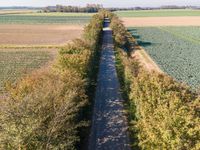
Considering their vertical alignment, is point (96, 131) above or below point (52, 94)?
below

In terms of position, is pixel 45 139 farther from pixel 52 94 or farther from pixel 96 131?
pixel 96 131

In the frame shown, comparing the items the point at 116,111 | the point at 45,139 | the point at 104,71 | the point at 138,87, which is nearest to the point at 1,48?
the point at 104,71

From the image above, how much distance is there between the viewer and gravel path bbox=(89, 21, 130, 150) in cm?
3300

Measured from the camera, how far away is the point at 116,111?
41.7m

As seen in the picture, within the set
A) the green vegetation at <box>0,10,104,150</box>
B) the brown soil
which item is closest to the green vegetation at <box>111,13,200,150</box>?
the green vegetation at <box>0,10,104,150</box>

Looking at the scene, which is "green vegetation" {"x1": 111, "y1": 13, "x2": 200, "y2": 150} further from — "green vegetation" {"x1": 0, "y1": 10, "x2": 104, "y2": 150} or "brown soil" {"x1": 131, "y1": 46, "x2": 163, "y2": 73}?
"brown soil" {"x1": 131, "y1": 46, "x2": 163, "y2": 73}

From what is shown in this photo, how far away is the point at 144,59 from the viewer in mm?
74688

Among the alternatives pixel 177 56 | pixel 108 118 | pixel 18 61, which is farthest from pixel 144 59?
pixel 108 118

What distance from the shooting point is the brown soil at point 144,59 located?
64812mm

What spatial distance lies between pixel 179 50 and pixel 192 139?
222 ft

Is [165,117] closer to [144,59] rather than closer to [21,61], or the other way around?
[144,59]

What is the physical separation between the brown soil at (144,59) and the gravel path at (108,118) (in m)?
8.12

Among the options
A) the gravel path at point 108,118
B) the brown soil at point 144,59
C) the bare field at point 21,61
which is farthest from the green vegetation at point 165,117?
the brown soil at point 144,59

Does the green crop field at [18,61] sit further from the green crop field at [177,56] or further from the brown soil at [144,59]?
the green crop field at [177,56]
